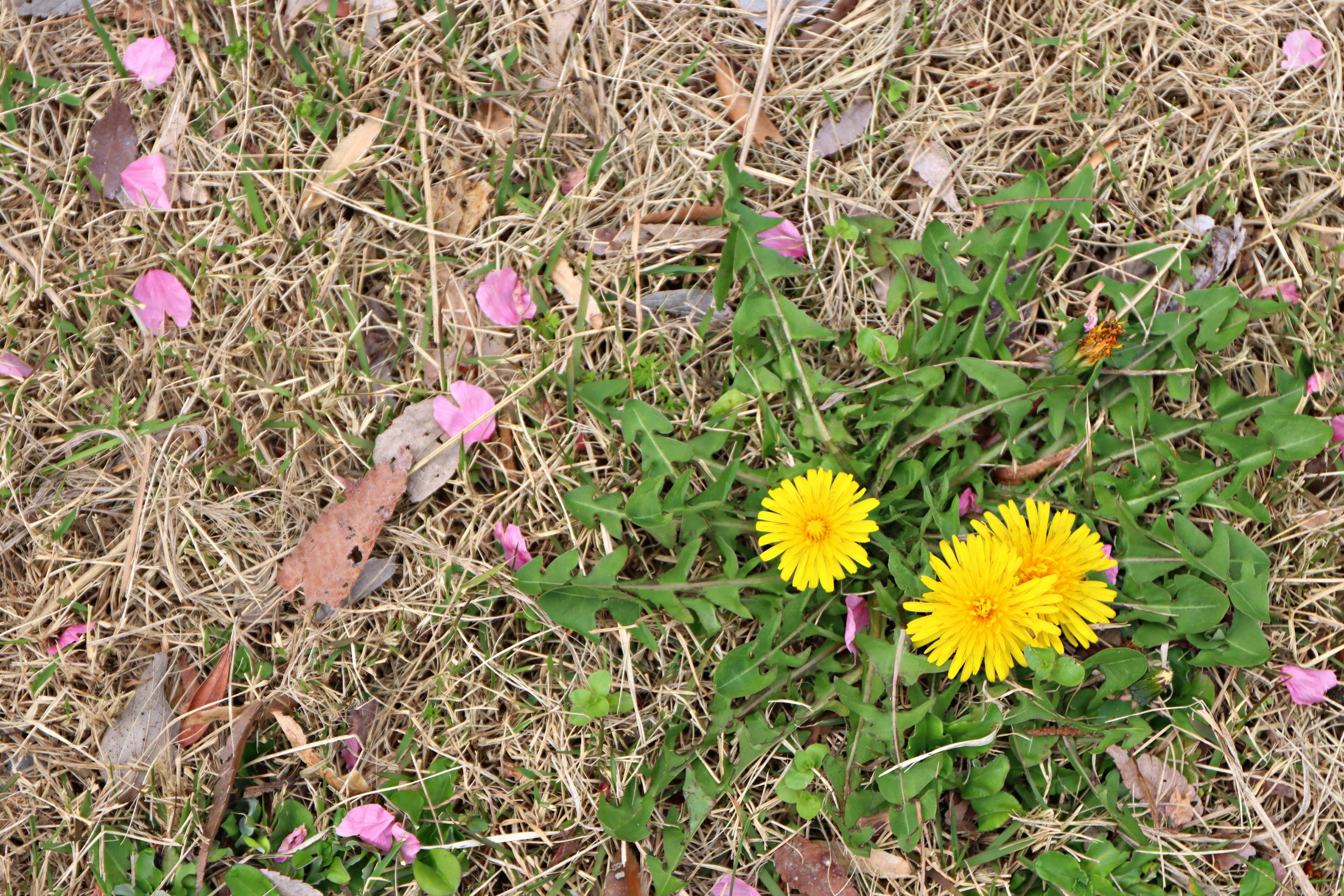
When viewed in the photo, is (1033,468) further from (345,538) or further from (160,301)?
(160,301)

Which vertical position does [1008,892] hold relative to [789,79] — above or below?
below

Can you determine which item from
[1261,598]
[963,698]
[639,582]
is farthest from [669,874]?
[1261,598]

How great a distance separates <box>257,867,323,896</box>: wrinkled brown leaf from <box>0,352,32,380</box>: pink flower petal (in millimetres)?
1552

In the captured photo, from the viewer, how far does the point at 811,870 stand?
2.23 meters

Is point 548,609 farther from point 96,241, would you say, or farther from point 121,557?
point 96,241

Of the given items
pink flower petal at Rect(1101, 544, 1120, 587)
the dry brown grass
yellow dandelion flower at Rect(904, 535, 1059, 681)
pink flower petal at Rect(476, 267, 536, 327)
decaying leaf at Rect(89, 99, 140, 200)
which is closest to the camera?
yellow dandelion flower at Rect(904, 535, 1059, 681)

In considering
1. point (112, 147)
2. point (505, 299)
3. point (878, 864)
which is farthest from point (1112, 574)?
point (112, 147)

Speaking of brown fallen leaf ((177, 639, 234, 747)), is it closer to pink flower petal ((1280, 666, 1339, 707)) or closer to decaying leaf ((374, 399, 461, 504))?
decaying leaf ((374, 399, 461, 504))

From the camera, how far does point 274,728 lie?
7.84 feet

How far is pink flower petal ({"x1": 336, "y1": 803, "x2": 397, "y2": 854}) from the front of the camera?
227cm

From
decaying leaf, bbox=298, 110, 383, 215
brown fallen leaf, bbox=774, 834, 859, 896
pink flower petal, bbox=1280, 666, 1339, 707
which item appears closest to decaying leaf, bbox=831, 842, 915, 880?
brown fallen leaf, bbox=774, 834, 859, 896

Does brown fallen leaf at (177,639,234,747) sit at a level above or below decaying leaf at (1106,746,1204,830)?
above

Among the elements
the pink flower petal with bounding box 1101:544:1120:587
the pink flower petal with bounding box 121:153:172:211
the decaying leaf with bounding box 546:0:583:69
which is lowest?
the pink flower petal with bounding box 1101:544:1120:587

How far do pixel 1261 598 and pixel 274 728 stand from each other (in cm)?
256
